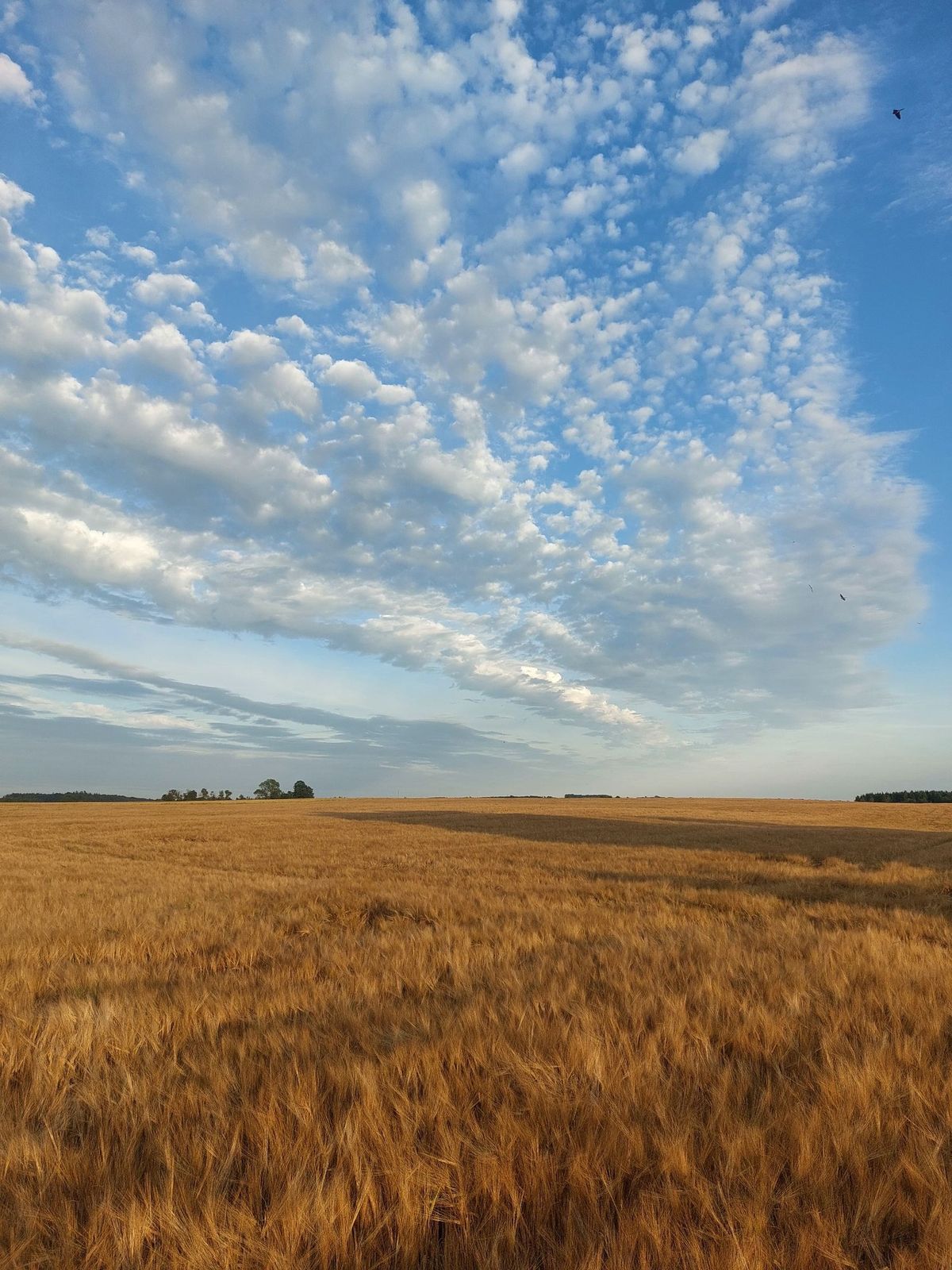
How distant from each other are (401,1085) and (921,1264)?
195 cm

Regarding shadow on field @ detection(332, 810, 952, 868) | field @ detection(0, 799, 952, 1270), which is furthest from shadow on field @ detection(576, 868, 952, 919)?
shadow on field @ detection(332, 810, 952, 868)

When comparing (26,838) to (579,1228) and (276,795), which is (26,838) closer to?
(579,1228)

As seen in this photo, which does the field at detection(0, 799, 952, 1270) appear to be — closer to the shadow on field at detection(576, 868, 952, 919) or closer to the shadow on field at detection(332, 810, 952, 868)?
the shadow on field at detection(576, 868, 952, 919)

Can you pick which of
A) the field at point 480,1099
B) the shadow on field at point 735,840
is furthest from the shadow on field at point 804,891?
the shadow on field at point 735,840

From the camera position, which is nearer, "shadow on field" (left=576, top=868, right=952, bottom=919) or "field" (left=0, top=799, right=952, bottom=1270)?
"field" (left=0, top=799, right=952, bottom=1270)

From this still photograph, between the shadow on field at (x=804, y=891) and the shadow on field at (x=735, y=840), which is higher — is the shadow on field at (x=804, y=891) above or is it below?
above

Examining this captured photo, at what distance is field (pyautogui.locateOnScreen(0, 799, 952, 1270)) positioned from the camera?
1882 millimetres

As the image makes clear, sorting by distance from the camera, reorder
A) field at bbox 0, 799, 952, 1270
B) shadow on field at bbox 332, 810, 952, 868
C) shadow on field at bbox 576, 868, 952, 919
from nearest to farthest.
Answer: field at bbox 0, 799, 952, 1270, shadow on field at bbox 576, 868, 952, 919, shadow on field at bbox 332, 810, 952, 868

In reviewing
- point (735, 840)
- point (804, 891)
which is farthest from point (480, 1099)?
point (735, 840)

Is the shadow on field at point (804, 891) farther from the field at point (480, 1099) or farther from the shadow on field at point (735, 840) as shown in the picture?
the shadow on field at point (735, 840)

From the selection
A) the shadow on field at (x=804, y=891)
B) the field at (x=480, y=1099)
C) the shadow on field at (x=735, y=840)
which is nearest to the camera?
the field at (x=480, y=1099)

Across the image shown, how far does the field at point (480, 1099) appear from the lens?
1882mm

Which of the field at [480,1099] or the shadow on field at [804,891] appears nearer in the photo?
the field at [480,1099]

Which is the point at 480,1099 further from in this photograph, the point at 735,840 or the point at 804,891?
the point at 735,840
